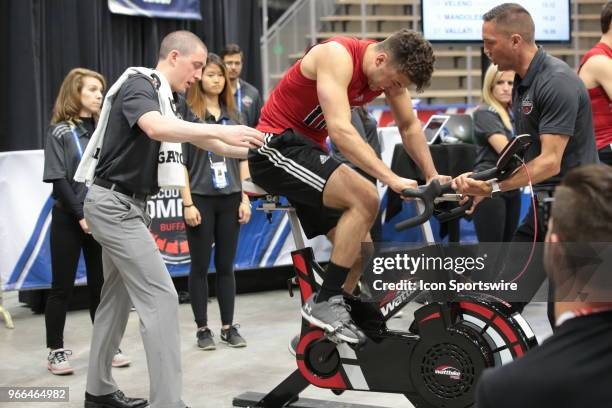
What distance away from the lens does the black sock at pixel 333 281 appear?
10.4 feet

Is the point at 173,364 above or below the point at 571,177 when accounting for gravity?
below

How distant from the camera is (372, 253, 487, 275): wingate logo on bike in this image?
314 cm

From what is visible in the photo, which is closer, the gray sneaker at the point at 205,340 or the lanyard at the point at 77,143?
the lanyard at the point at 77,143

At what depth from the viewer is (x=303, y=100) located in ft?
10.6

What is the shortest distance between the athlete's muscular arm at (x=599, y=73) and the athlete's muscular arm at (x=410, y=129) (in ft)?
2.79

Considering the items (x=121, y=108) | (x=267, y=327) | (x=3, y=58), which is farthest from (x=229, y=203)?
(x=3, y=58)

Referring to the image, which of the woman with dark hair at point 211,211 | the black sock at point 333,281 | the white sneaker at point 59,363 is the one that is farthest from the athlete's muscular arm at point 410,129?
the white sneaker at point 59,363

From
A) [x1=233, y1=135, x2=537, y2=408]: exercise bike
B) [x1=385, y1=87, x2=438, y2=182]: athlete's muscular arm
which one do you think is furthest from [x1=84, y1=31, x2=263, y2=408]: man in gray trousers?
[x1=385, y1=87, x2=438, y2=182]: athlete's muscular arm

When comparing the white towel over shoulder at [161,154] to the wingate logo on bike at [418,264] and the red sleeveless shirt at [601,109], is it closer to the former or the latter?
the wingate logo on bike at [418,264]

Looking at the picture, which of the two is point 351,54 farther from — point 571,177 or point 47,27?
point 47,27

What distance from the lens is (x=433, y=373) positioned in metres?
3.12

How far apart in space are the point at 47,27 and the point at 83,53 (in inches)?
15.1

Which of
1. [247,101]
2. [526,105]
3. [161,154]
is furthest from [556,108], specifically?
[247,101]

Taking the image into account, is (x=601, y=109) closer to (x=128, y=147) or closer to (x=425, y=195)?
(x=425, y=195)
